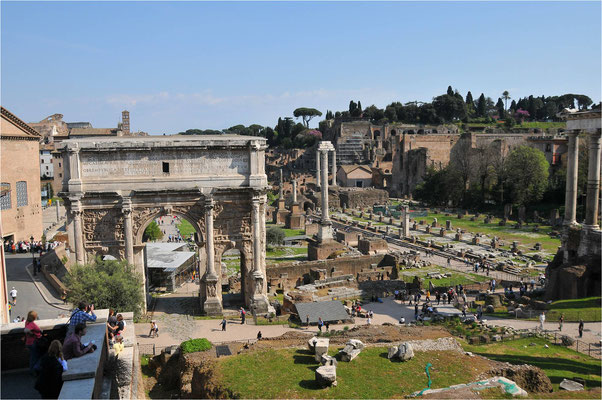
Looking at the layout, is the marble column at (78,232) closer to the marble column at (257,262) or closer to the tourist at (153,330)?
the tourist at (153,330)

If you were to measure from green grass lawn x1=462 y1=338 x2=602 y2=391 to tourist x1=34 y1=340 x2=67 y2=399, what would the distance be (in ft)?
36.1

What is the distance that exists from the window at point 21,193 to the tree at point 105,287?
1428 cm

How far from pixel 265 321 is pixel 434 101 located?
8836cm

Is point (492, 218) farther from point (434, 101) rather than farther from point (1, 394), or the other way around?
point (434, 101)

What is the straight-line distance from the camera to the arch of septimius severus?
18531 mm

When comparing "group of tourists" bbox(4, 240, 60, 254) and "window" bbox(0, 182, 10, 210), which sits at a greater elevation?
"window" bbox(0, 182, 10, 210)

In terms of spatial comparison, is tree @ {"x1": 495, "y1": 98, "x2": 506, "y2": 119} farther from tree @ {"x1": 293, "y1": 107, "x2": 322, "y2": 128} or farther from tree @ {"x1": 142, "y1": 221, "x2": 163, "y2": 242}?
tree @ {"x1": 142, "y1": 221, "x2": 163, "y2": 242}

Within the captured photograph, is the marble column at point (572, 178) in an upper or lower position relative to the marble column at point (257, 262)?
upper

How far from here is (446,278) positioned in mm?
27578

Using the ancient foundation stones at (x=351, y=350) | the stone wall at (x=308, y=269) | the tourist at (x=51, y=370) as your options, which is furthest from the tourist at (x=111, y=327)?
the stone wall at (x=308, y=269)

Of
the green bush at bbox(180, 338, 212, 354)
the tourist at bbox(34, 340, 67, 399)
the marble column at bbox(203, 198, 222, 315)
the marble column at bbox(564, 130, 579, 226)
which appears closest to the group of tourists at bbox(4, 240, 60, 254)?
the marble column at bbox(203, 198, 222, 315)

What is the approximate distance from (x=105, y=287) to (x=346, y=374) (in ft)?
28.6

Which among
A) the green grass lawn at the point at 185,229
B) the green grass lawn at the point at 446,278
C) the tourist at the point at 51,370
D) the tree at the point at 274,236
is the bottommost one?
the green grass lawn at the point at 446,278

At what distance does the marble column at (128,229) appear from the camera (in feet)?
60.7
